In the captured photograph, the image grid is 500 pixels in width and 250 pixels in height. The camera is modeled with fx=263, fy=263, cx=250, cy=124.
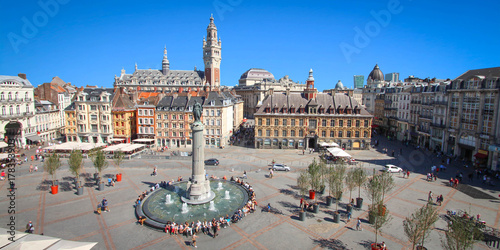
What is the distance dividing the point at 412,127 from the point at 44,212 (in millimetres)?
82727

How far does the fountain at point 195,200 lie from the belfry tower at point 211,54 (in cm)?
10687

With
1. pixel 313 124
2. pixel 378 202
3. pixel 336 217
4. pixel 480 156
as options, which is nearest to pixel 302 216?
pixel 336 217

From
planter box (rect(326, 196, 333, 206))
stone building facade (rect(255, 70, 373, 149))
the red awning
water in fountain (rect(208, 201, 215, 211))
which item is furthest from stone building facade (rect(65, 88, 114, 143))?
the red awning

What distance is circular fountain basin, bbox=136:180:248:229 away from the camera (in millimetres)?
27586

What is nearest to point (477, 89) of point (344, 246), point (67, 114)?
point (344, 246)

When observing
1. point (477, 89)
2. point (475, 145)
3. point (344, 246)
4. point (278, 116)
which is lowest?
point (344, 246)

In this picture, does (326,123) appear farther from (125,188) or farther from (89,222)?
(89,222)

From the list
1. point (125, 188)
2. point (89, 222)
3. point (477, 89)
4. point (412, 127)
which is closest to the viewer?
point (89, 222)

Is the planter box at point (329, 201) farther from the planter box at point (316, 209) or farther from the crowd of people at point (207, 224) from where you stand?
the crowd of people at point (207, 224)

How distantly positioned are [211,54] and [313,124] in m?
88.5

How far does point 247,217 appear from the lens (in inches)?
1104

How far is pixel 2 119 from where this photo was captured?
196 feet

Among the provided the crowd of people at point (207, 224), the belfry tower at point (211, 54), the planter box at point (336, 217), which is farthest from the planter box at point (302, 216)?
the belfry tower at point (211, 54)

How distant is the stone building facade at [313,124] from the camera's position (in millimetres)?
64750
